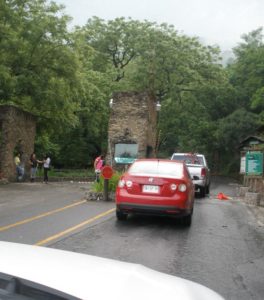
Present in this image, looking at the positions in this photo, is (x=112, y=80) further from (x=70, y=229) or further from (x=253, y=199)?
(x=70, y=229)

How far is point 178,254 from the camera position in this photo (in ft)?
26.6

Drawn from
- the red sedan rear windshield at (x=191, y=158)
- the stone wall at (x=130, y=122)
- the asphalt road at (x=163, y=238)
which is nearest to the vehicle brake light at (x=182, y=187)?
the asphalt road at (x=163, y=238)

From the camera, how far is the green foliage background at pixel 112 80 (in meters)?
25.6

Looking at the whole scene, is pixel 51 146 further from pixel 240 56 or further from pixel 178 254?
pixel 178 254

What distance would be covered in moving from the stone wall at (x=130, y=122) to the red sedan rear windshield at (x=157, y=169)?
1473 cm

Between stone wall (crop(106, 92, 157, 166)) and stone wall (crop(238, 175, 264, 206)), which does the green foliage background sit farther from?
stone wall (crop(238, 175, 264, 206))

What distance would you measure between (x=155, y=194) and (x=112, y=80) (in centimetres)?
3567

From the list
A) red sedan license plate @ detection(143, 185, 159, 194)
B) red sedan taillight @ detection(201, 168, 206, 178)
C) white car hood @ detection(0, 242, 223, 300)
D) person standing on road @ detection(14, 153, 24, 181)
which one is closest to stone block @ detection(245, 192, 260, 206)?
red sedan taillight @ detection(201, 168, 206, 178)

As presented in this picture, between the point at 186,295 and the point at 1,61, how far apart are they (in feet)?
74.7

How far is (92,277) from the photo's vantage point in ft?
7.91

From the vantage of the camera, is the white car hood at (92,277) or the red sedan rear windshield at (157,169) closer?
the white car hood at (92,277)

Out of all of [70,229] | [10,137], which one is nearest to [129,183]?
[70,229]

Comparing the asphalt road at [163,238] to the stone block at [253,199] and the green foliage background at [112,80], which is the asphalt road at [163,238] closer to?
the stone block at [253,199]

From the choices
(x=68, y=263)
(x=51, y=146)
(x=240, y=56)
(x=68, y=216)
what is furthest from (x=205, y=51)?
(x=68, y=263)
